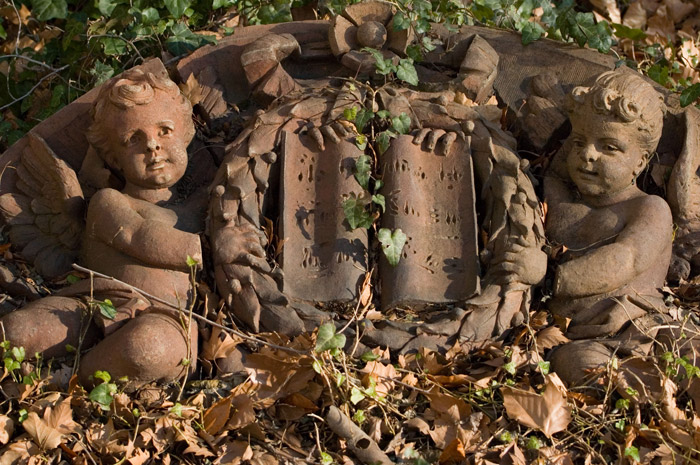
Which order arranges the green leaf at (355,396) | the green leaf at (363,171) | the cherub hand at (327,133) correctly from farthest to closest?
the cherub hand at (327,133) → the green leaf at (363,171) → the green leaf at (355,396)

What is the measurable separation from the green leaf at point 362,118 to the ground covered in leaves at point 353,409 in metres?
1.14

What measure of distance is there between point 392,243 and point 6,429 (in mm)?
1906

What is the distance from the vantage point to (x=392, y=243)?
16.0 feet

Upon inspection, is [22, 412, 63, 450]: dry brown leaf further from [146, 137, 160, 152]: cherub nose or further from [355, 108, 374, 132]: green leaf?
[355, 108, 374, 132]: green leaf

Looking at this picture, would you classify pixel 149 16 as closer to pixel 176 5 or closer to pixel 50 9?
pixel 176 5

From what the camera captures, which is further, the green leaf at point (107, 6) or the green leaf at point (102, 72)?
the green leaf at point (107, 6)

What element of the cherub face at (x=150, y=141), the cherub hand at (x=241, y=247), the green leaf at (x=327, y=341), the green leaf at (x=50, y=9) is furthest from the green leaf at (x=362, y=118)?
the green leaf at (x=50, y=9)

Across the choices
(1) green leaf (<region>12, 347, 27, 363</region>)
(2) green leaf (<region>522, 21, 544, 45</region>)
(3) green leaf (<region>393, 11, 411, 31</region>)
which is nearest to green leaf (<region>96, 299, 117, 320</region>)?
(1) green leaf (<region>12, 347, 27, 363</region>)

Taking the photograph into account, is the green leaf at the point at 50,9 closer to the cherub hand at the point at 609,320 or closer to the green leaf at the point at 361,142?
the green leaf at the point at 361,142

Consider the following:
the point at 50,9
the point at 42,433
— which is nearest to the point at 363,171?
the point at 42,433

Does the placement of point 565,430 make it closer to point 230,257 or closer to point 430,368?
point 430,368

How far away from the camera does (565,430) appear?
4.39 metres

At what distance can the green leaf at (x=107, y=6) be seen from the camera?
6.32 m

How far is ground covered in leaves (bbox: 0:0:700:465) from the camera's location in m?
4.27
